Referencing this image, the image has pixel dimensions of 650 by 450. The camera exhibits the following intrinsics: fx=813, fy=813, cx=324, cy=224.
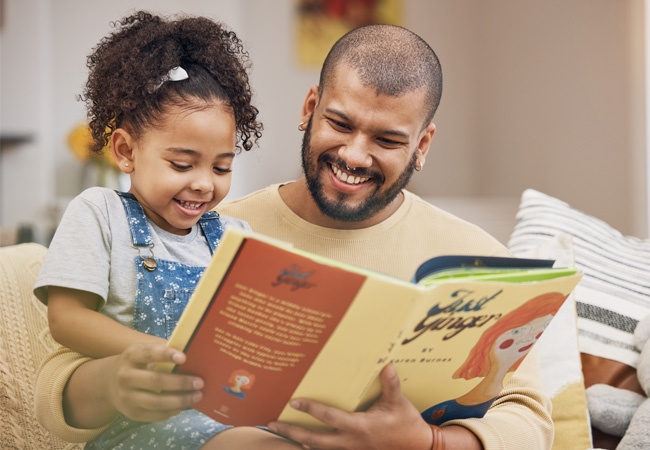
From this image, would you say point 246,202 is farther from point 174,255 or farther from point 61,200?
point 61,200

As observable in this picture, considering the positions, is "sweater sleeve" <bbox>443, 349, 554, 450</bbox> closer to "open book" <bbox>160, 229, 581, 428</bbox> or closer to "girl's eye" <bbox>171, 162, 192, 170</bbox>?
"open book" <bbox>160, 229, 581, 428</bbox>

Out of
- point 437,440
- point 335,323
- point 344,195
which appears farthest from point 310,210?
point 335,323

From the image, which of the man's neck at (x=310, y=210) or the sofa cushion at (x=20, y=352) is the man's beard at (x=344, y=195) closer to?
the man's neck at (x=310, y=210)

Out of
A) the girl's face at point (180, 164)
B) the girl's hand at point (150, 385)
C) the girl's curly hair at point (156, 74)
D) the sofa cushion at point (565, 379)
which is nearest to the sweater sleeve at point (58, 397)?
the girl's hand at point (150, 385)

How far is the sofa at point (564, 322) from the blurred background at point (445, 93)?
2047 millimetres

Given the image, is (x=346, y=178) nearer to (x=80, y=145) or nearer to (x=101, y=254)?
(x=101, y=254)

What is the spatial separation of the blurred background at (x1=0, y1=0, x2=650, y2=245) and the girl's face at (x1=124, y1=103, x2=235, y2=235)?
292 cm

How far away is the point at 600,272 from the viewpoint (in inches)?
67.2

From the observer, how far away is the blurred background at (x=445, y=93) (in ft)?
13.0

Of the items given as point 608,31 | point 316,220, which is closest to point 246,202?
point 316,220

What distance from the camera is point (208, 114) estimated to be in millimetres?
1162

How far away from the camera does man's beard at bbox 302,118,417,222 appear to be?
1433mm

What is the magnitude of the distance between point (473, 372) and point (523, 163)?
3.71 metres

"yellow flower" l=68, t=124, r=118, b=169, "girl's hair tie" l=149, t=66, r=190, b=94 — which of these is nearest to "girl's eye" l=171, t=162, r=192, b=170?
"girl's hair tie" l=149, t=66, r=190, b=94
